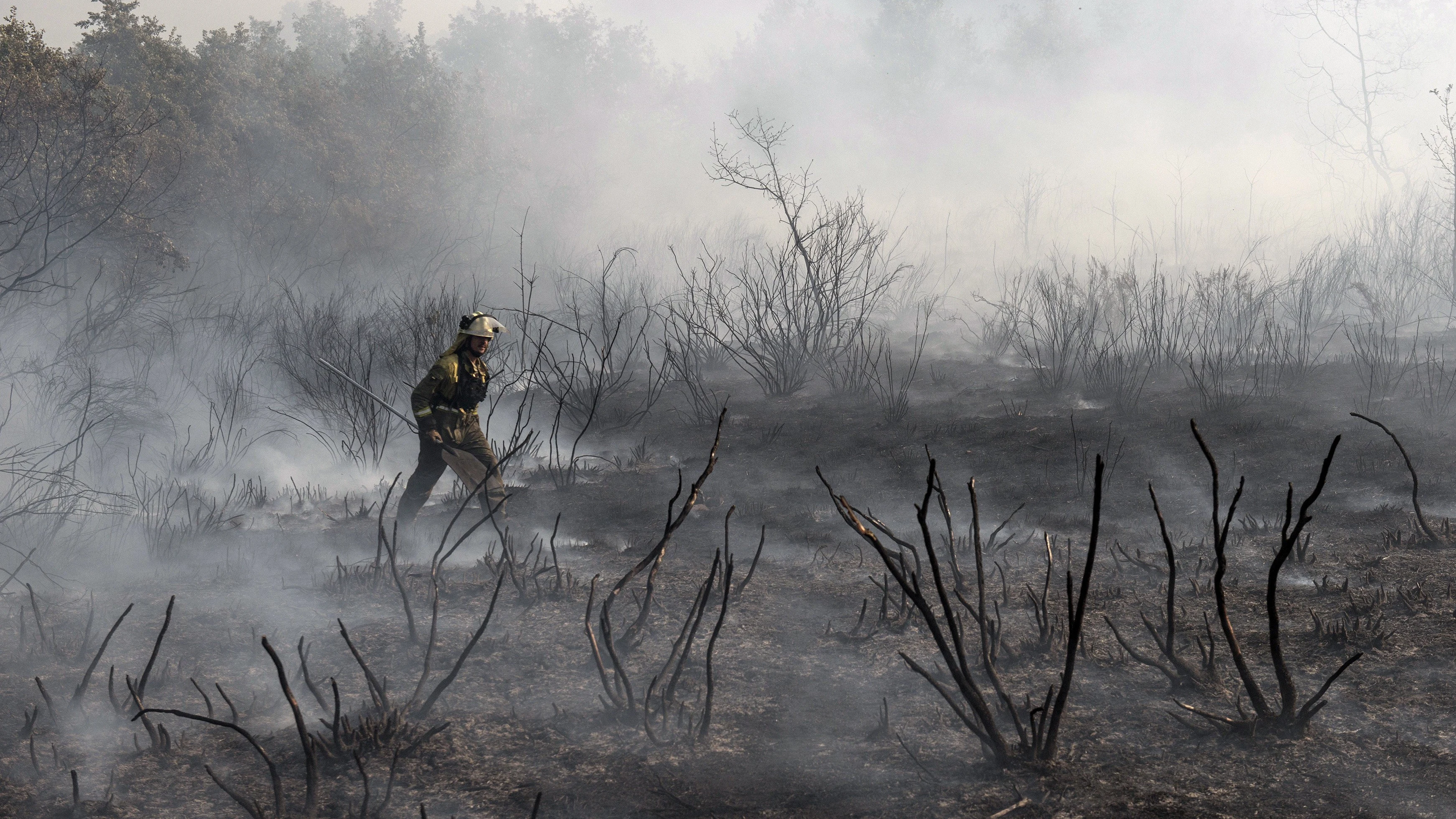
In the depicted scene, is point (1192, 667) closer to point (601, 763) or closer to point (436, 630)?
point (601, 763)

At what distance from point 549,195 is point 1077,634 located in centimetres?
2859

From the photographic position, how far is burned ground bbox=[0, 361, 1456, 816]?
2.76 m

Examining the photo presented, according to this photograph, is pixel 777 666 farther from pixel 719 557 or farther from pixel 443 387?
pixel 443 387

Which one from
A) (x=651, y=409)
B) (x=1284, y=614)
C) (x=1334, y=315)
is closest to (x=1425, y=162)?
(x=1334, y=315)

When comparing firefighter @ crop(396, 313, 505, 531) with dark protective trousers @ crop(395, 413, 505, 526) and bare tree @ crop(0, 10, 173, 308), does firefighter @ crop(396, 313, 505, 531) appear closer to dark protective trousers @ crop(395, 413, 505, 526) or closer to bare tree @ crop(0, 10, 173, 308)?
dark protective trousers @ crop(395, 413, 505, 526)

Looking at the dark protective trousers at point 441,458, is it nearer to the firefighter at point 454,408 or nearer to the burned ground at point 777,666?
the firefighter at point 454,408

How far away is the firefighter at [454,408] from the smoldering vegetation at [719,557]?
0.37 meters

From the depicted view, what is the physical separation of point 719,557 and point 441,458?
12.8 feet

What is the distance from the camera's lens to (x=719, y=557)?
105 inches

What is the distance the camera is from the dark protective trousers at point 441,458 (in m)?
6.07

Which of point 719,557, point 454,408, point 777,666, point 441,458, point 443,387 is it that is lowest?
point 777,666

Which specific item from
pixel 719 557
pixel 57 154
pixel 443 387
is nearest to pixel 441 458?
pixel 443 387

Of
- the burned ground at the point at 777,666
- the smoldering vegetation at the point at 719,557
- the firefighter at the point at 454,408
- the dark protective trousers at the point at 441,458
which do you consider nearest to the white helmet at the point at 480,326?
the firefighter at the point at 454,408

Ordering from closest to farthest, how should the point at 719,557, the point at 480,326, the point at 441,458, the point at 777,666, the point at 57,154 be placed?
the point at 719,557 → the point at 777,666 → the point at 480,326 → the point at 441,458 → the point at 57,154
